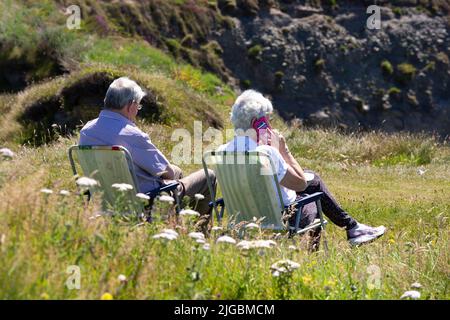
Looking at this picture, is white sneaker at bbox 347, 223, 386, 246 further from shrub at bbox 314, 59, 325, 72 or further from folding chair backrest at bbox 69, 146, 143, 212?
shrub at bbox 314, 59, 325, 72

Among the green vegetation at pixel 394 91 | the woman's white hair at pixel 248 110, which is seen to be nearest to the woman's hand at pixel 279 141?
the woman's white hair at pixel 248 110

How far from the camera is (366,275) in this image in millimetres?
5438

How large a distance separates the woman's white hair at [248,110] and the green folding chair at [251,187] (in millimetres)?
322

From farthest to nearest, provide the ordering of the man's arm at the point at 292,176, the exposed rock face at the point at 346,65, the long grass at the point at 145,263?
the exposed rock face at the point at 346,65
the man's arm at the point at 292,176
the long grass at the point at 145,263

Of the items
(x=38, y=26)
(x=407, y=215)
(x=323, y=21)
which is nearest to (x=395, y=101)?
(x=323, y=21)

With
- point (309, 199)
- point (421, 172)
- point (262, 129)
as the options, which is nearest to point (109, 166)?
point (262, 129)

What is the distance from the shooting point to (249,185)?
21.9ft

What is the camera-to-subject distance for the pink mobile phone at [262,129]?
681cm

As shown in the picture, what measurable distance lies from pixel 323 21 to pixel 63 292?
131ft

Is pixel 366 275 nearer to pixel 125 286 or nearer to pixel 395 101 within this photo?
pixel 125 286

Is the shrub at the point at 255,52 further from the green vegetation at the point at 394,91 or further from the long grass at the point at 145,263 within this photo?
the long grass at the point at 145,263

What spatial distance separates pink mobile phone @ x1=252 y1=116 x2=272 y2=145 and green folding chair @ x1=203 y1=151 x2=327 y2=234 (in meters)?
0.31

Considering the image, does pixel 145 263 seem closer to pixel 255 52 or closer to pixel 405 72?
pixel 255 52

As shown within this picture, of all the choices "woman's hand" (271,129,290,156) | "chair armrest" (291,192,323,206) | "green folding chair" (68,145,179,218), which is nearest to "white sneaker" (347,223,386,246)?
"chair armrest" (291,192,323,206)
